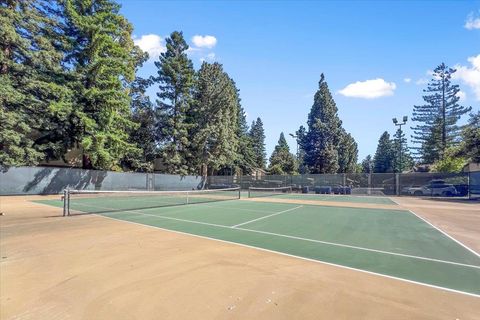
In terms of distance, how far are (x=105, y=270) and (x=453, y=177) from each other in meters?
34.2

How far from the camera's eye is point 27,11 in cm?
2609

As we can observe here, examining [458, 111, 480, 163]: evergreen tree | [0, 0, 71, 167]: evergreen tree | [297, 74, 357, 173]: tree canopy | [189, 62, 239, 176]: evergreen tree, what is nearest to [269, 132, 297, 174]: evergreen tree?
[297, 74, 357, 173]: tree canopy

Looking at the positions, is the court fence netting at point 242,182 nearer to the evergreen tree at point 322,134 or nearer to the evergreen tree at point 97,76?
the evergreen tree at point 97,76

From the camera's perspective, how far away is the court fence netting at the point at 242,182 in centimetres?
2419

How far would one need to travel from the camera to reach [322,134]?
165 ft

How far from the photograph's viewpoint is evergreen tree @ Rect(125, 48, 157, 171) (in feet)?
128

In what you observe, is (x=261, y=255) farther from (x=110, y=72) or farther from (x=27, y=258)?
(x=110, y=72)

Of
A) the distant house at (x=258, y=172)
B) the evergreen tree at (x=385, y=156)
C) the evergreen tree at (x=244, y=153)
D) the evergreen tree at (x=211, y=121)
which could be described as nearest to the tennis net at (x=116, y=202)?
the evergreen tree at (x=211, y=121)

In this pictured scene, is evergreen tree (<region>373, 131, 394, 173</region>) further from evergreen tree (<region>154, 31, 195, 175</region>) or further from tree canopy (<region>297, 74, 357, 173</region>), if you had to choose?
evergreen tree (<region>154, 31, 195, 175</region>)

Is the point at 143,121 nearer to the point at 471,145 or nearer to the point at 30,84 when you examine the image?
the point at 30,84

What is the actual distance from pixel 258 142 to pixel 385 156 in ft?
123

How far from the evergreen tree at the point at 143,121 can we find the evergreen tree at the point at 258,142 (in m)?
28.7

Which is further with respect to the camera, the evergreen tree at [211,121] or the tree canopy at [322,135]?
the tree canopy at [322,135]

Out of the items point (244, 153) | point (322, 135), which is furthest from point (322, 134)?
point (244, 153)
